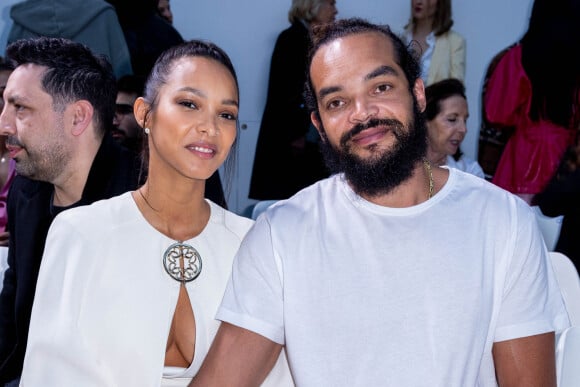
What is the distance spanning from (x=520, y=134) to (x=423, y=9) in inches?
47.6

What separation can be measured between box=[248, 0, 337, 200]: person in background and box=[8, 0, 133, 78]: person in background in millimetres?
1119

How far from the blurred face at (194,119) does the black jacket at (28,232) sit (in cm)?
38

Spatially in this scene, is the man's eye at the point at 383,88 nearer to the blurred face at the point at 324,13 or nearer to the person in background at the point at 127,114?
the person in background at the point at 127,114

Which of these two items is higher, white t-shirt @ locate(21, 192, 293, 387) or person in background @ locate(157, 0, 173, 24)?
person in background @ locate(157, 0, 173, 24)

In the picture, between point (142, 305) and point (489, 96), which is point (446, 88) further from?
point (142, 305)

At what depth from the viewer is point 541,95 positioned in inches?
183

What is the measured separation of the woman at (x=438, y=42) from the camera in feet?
17.9

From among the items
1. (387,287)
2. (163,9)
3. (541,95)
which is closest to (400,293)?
(387,287)

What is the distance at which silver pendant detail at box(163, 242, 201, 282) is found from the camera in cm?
208

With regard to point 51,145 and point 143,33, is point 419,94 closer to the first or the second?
point 51,145

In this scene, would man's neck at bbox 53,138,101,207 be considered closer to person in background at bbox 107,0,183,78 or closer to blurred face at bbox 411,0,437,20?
person in background at bbox 107,0,183,78

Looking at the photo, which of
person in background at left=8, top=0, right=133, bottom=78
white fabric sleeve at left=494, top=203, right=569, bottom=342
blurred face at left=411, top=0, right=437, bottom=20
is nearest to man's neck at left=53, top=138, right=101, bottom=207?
white fabric sleeve at left=494, top=203, right=569, bottom=342

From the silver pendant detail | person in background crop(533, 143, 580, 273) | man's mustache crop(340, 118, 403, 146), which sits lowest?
person in background crop(533, 143, 580, 273)

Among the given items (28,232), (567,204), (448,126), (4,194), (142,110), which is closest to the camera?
(142,110)
